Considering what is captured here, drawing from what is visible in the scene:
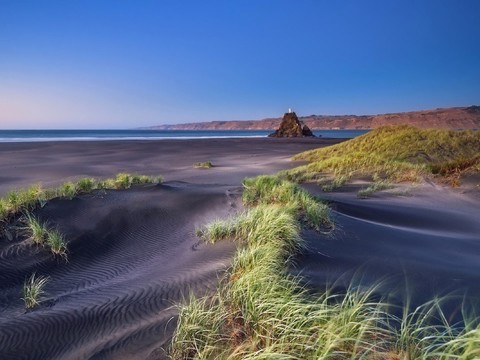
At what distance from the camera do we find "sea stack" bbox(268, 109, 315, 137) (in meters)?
55.4

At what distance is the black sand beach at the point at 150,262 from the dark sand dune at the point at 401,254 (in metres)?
0.02

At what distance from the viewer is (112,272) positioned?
16.2 ft

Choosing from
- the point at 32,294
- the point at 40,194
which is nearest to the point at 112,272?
the point at 32,294

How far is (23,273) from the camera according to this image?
15.6 feet

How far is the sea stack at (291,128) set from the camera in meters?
55.4

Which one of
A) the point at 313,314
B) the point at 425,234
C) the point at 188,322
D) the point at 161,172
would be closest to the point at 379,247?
the point at 425,234

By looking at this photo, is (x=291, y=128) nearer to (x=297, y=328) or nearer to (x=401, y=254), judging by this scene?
(x=401, y=254)

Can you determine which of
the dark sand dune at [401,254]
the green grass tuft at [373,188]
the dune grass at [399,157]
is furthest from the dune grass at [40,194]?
the dune grass at [399,157]

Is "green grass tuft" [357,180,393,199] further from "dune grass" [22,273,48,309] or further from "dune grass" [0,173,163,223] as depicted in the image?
"dune grass" [22,273,48,309]

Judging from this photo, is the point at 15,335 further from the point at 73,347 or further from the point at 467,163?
the point at 467,163

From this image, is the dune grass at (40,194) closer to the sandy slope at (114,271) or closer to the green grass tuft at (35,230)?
the sandy slope at (114,271)

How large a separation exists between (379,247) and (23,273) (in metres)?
4.97

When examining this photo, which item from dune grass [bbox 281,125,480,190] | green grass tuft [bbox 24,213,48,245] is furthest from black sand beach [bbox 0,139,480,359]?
dune grass [bbox 281,125,480,190]

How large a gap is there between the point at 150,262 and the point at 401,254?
3570mm
